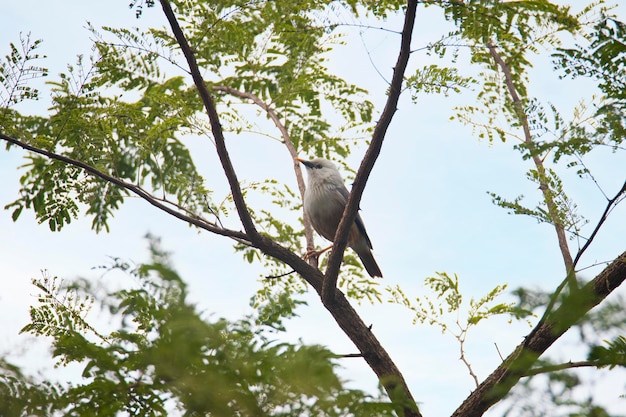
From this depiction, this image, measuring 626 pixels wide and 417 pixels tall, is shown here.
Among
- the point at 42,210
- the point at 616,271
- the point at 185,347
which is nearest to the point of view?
the point at 185,347

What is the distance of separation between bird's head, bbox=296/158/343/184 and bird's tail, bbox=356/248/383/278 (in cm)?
85

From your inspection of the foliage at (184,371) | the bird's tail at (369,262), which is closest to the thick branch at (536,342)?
the foliage at (184,371)

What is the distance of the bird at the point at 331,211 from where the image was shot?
698 cm

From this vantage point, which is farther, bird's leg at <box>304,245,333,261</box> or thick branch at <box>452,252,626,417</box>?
bird's leg at <box>304,245,333,261</box>

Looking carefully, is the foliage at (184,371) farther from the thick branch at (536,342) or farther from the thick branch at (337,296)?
the thick branch at (337,296)

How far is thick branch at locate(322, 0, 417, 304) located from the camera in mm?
4113

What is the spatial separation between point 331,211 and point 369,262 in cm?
73

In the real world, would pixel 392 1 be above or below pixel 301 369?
above

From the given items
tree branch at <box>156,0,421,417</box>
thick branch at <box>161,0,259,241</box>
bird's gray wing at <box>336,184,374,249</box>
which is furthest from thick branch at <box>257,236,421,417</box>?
bird's gray wing at <box>336,184,374,249</box>

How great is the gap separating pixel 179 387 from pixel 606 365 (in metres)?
1.63

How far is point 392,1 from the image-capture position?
15.5ft

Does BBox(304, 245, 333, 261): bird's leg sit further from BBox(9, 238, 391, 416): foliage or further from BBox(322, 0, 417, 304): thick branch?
BBox(9, 238, 391, 416): foliage

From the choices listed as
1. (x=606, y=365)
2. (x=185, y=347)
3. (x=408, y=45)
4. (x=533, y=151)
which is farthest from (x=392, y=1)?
(x=185, y=347)

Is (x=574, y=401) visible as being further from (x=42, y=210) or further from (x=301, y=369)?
(x=42, y=210)
